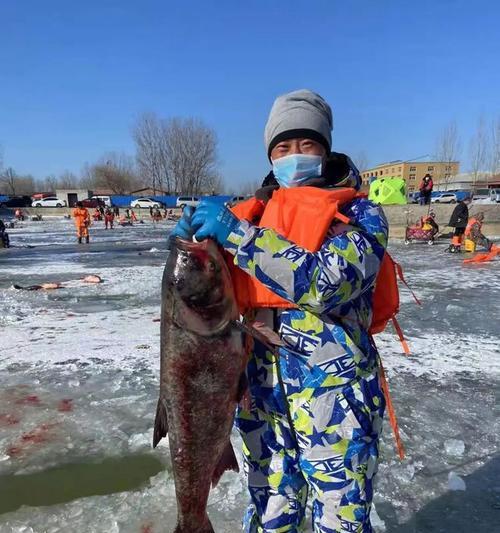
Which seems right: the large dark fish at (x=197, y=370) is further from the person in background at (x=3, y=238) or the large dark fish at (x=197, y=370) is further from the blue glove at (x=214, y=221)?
the person in background at (x=3, y=238)

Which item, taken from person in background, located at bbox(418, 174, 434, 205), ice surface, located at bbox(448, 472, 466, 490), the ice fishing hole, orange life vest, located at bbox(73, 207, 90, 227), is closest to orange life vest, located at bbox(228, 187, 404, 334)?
ice surface, located at bbox(448, 472, 466, 490)

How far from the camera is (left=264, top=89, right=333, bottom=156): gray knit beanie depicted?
1811 millimetres

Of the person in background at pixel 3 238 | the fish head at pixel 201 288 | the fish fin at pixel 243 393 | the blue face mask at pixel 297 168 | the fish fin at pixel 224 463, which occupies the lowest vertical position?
the person in background at pixel 3 238

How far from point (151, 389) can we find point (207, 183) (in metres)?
67.2

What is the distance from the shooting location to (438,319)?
7008 mm

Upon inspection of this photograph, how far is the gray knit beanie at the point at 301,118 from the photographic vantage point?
→ 181 centimetres

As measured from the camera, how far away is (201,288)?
5.23 ft

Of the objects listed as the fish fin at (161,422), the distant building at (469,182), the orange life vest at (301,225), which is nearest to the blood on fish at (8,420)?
the fish fin at (161,422)

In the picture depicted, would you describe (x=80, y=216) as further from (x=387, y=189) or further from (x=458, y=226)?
(x=458, y=226)

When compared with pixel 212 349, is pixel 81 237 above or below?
below

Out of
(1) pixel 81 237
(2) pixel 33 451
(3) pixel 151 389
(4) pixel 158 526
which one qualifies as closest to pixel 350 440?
(4) pixel 158 526

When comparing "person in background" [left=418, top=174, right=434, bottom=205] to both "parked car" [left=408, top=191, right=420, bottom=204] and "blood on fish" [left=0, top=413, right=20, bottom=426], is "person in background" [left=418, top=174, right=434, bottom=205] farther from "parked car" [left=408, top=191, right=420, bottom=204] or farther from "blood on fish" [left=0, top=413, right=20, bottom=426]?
"blood on fish" [left=0, top=413, right=20, bottom=426]

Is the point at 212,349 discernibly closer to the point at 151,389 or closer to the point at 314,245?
the point at 314,245

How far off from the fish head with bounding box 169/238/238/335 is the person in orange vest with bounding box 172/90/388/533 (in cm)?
6
